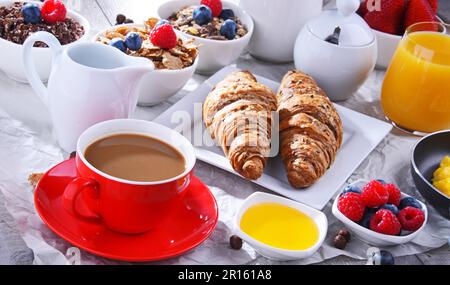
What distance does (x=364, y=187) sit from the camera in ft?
3.99

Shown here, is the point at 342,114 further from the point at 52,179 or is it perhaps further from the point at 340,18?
the point at 52,179

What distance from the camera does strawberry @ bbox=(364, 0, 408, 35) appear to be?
1.67m

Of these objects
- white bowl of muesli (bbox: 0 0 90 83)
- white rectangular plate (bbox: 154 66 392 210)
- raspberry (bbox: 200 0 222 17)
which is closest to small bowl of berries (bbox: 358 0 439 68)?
white rectangular plate (bbox: 154 66 392 210)

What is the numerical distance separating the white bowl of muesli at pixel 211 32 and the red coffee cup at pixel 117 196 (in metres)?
0.52

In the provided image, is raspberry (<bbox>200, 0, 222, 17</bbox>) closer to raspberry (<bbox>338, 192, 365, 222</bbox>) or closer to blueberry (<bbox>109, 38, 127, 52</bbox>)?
blueberry (<bbox>109, 38, 127, 52</bbox>)

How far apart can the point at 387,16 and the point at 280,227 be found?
799 millimetres

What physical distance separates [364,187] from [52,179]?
57 centimetres

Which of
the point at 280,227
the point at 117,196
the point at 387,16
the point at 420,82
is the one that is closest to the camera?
the point at 117,196

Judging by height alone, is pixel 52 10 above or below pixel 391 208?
above

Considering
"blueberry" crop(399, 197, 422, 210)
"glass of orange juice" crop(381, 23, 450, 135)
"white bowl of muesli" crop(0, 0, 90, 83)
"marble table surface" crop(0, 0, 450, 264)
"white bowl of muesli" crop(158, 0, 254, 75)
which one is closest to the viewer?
"marble table surface" crop(0, 0, 450, 264)

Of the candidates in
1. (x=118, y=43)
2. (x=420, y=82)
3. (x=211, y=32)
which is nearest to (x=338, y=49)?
(x=420, y=82)

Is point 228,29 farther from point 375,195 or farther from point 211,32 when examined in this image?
point 375,195

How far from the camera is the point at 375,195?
118cm

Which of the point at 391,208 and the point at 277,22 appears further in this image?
the point at 277,22
